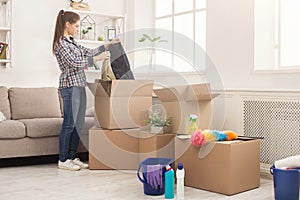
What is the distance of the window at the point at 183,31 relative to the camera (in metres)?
5.05

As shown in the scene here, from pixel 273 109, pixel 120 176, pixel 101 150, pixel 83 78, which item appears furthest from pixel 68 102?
pixel 273 109

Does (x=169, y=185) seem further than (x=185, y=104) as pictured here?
No

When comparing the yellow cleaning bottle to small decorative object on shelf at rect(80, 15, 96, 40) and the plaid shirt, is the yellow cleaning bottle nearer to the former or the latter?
the plaid shirt

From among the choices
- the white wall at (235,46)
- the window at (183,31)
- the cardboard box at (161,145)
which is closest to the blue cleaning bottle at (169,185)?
the cardboard box at (161,145)

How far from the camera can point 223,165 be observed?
3.26 meters

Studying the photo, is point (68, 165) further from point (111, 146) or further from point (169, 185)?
point (169, 185)

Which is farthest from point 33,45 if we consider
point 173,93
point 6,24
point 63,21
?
point 173,93

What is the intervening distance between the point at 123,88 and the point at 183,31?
5.28 ft

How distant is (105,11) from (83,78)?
1.70 m

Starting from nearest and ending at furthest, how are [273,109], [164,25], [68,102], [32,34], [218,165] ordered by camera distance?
[218,165] → [273,109] → [68,102] → [32,34] → [164,25]

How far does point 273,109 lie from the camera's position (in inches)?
149

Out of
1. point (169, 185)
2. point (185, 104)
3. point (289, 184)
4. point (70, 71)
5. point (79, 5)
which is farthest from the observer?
point (79, 5)

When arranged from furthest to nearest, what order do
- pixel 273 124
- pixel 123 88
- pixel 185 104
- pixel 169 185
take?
pixel 123 88 < pixel 273 124 < pixel 185 104 < pixel 169 185

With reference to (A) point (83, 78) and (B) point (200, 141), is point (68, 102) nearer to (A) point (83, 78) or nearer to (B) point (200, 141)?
(A) point (83, 78)
